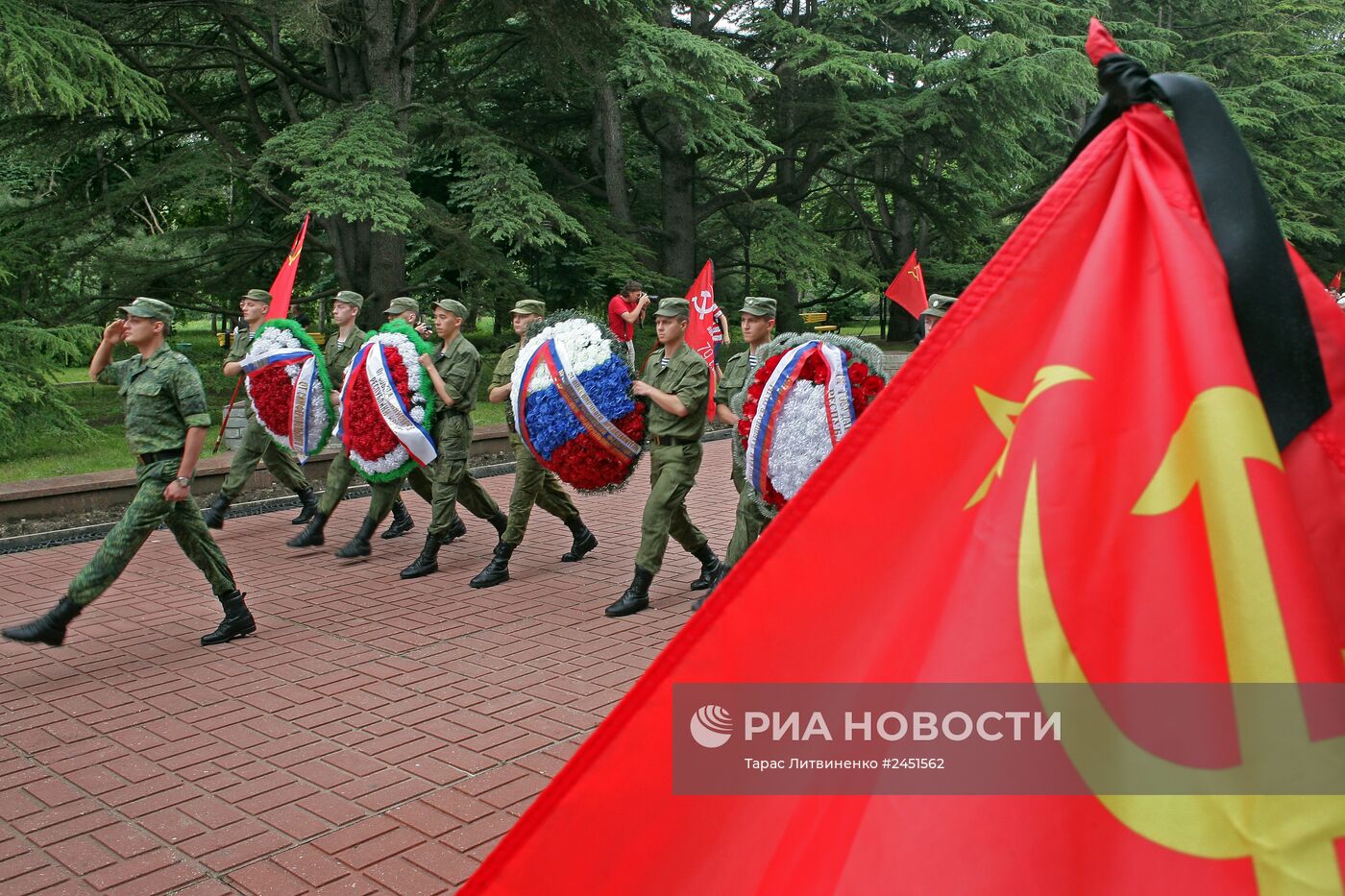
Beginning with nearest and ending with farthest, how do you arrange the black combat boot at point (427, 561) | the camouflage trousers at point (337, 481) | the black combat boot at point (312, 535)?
1. the black combat boot at point (427, 561)
2. the camouflage trousers at point (337, 481)
3. the black combat boot at point (312, 535)

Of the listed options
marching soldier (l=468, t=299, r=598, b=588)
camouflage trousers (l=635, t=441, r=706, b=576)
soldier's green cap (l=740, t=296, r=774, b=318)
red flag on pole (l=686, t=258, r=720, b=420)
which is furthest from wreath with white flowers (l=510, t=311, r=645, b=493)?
red flag on pole (l=686, t=258, r=720, b=420)

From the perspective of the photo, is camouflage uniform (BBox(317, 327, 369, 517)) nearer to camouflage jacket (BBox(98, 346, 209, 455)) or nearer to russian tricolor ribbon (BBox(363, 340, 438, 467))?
russian tricolor ribbon (BBox(363, 340, 438, 467))

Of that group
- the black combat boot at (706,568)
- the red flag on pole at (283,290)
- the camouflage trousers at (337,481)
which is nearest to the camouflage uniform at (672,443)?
the black combat boot at (706,568)

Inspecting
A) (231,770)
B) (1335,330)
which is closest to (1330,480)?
(1335,330)

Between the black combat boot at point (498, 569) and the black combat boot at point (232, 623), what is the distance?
5.92 feet

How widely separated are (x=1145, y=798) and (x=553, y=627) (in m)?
6.60

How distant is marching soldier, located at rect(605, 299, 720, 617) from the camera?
8.11 m

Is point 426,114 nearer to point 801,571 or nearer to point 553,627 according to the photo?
point 553,627

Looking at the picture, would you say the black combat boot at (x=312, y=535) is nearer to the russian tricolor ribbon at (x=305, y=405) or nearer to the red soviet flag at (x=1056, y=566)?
the russian tricolor ribbon at (x=305, y=405)

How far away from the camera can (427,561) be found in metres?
9.27

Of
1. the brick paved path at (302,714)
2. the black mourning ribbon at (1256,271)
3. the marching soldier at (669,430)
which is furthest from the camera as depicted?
the marching soldier at (669,430)

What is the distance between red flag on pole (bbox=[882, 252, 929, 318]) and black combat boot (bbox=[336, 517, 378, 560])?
12035 millimetres

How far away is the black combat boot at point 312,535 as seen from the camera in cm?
1016

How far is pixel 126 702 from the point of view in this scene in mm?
6441
